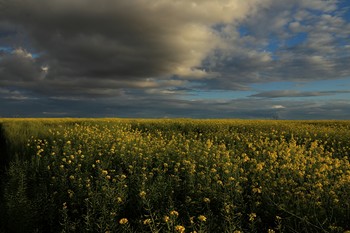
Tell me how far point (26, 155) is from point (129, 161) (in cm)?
520

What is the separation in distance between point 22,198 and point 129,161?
143 inches

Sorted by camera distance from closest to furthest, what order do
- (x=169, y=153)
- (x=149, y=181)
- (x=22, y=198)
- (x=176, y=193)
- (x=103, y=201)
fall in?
(x=103, y=201) → (x=22, y=198) → (x=176, y=193) → (x=149, y=181) → (x=169, y=153)

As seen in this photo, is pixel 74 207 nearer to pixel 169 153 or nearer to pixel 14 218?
pixel 14 218

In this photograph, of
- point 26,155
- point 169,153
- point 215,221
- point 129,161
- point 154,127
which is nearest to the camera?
point 215,221

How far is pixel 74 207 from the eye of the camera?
687cm

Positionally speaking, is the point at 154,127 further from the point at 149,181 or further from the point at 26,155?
the point at 149,181

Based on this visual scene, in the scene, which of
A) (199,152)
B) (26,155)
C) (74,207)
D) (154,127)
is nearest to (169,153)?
(199,152)

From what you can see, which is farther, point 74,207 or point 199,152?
point 199,152

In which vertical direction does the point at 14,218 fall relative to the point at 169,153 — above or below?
below

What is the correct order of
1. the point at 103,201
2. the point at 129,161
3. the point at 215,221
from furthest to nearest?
the point at 129,161 < the point at 103,201 < the point at 215,221

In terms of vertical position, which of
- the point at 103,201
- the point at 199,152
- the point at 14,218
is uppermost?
the point at 199,152

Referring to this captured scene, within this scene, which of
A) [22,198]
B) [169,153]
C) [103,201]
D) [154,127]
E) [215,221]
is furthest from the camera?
[154,127]

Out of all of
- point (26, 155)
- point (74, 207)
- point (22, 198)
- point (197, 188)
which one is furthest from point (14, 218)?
point (26, 155)

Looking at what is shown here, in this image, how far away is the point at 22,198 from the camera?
6.50 m
